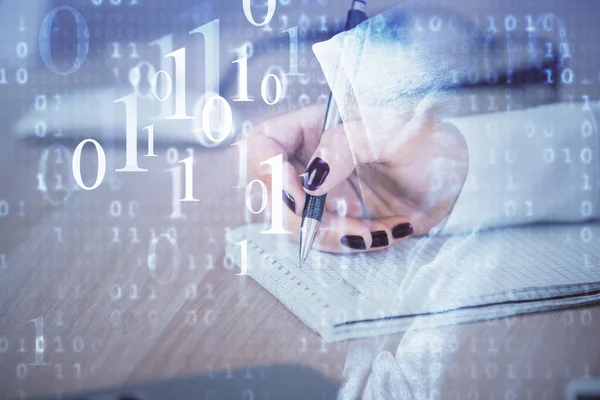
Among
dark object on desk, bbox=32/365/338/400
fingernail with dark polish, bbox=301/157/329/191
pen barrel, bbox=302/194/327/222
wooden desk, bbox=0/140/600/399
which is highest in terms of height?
fingernail with dark polish, bbox=301/157/329/191

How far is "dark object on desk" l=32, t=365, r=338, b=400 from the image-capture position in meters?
0.55

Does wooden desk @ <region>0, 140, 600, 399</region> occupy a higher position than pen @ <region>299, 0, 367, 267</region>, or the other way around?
pen @ <region>299, 0, 367, 267</region>

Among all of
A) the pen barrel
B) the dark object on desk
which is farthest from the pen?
the dark object on desk

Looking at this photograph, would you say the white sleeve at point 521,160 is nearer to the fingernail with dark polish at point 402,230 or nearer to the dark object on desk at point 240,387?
the fingernail with dark polish at point 402,230

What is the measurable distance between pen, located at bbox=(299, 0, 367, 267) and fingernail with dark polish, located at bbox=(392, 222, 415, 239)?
0.07 meters

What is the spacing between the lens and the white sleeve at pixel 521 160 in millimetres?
575

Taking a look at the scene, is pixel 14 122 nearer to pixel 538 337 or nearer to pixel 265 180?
pixel 265 180

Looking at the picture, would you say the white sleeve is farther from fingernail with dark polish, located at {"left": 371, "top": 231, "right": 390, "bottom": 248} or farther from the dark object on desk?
the dark object on desk

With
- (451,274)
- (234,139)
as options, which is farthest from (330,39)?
(451,274)

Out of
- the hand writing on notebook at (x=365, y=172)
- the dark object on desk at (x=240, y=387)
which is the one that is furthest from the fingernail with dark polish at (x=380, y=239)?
the dark object on desk at (x=240, y=387)

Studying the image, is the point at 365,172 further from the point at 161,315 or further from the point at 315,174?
the point at 161,315

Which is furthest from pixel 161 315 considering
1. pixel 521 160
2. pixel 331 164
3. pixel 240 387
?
pixel 521 160

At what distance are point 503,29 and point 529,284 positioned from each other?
23 cm

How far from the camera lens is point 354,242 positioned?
568 mm
